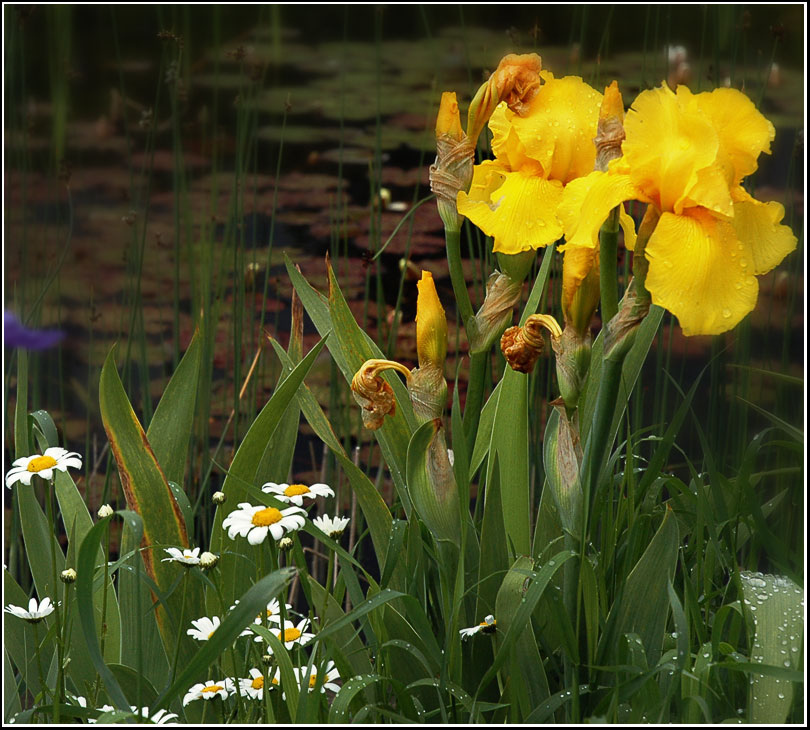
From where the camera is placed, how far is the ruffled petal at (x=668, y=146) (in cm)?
64

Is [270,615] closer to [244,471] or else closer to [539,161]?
[244,471]

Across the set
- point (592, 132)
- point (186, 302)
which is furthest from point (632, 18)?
point (186, 302)

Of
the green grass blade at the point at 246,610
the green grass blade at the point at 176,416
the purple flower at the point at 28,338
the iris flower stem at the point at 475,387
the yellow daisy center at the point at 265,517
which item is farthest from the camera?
the green grass blade at the point at 176,416

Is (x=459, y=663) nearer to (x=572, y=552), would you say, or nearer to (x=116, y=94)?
(x=572, y=552)

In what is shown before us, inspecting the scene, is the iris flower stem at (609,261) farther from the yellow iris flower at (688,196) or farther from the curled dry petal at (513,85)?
the curled dry petal at (513,85)

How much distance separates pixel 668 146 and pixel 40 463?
62 centimetres

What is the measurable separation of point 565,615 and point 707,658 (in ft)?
0.39

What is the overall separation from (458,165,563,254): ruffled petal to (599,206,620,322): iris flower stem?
7 centimetres

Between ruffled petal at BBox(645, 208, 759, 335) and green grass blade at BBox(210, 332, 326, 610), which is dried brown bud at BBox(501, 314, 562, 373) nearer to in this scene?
ruffled petal at BBox(645, 208, 759, 335)

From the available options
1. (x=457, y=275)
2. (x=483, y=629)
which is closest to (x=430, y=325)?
(x=457, y=275)

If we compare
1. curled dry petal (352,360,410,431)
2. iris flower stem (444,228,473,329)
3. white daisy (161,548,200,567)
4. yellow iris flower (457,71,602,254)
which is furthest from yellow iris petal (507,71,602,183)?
white daisy (161,548,200,567)

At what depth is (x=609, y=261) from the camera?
26.3 inches

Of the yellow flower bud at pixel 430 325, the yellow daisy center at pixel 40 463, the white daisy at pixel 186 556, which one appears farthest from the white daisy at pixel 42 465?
the yellow flower bud at pixel 430 325

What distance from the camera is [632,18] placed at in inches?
35.7
